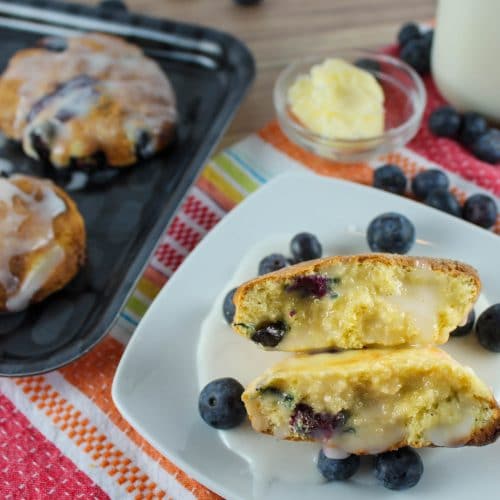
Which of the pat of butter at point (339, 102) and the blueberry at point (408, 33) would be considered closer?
the pat of butter at point (339, 102)

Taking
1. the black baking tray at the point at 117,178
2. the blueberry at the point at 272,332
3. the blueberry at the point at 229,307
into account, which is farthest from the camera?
the black baking tray at the point at 117,178

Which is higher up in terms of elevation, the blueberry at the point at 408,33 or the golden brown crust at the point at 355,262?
the golden brown crust at the point at 355,262

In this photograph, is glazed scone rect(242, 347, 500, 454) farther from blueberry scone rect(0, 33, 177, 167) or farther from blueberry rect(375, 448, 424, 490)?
blueberry scone rect(0, 33, 177, 167)

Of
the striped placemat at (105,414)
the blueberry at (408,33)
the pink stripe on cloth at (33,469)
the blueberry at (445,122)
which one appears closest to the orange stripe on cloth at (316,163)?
the striped placemat at (105,414)

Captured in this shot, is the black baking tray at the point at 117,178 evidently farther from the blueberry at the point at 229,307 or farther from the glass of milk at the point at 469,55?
the glass of milk at the point at 469,55

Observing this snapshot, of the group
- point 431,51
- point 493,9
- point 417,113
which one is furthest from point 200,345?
point 431,51

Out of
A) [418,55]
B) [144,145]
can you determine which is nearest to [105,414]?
[144,145]

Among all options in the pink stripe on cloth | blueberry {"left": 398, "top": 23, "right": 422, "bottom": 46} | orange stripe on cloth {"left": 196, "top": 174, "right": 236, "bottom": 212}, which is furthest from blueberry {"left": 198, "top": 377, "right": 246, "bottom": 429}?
blueberry {"left": 398, "top": 23, "right": 422, "bottom": 46}
